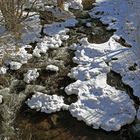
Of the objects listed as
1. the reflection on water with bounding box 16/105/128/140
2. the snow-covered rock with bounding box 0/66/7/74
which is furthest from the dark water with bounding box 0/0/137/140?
the snow-covered rock with bounding box 0/66/7/74

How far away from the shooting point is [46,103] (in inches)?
208

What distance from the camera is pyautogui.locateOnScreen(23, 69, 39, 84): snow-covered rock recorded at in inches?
225

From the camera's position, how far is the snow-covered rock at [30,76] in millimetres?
5723

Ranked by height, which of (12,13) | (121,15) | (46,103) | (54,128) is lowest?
(54,128)

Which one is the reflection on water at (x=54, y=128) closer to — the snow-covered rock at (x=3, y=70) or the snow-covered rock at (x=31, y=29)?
the snow-covered rock at (x=3, y=70)

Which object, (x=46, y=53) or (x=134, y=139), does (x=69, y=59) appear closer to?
(x=46, y=53)

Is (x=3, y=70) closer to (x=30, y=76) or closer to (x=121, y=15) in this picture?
(x=30, y=76)

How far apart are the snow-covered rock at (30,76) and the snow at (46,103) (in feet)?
1.11

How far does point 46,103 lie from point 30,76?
0.64 m

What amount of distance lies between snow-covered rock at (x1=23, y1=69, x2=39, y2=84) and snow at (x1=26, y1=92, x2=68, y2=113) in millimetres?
339

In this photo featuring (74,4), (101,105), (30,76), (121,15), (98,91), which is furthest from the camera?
(74,4)

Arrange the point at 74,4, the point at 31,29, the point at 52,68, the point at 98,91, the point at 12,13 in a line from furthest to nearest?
the point at 74,4 → the point at 31,29 → the point at 12,13 → the point at 52,68 → the point at 98,91

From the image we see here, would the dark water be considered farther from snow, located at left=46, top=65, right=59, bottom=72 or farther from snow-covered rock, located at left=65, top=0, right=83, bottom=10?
snow-covered rock, located at left=65, top=0, right=83, bottom=10

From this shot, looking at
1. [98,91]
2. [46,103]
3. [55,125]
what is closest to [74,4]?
[98,91]
